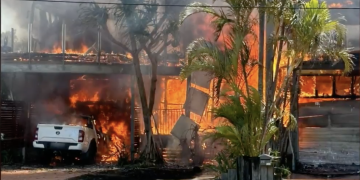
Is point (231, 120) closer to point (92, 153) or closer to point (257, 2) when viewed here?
point (257, 2)

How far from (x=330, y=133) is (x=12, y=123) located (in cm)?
1002

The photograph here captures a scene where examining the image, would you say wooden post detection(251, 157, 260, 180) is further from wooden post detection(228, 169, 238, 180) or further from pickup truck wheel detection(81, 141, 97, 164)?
pickup truck wheel detection(81, 141, 97, 164)

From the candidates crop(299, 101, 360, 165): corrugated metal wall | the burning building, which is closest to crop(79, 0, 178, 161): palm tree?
the burning building

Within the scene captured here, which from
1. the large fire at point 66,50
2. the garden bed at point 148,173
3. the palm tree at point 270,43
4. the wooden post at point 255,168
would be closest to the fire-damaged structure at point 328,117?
the garden bed at point 148,173

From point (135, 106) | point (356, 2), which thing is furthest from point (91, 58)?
point (356, 2)

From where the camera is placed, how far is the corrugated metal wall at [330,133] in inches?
554

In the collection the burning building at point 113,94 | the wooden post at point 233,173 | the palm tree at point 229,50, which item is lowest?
the wooden post at point 233,173

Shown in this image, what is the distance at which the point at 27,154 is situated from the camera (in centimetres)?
1550

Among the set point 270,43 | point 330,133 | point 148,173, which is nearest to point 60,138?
point 148,173

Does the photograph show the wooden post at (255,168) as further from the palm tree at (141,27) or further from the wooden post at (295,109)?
the palm tree at (141,27)

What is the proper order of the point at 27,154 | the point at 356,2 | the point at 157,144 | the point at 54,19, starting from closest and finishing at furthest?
1. the point at 157,144
2. the point at 27,154
3. the point at 356,2
4. the point at 54,19

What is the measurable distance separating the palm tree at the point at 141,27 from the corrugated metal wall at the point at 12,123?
3.58 m

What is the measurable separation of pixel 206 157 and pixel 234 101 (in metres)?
5.42

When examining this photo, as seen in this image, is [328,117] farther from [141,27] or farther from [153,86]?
[141,27]
